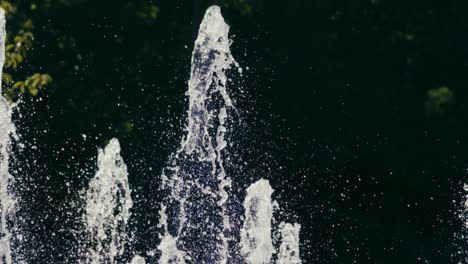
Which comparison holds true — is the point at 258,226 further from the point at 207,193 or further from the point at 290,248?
the point at 207,193

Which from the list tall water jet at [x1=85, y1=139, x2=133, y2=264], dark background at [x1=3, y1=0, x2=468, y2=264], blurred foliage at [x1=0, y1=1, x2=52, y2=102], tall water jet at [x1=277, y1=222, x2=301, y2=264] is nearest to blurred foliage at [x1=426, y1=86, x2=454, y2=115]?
dark background at [x1=3, y1=0, x2=468, y2=264]

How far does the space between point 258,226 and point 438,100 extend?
8775 mm

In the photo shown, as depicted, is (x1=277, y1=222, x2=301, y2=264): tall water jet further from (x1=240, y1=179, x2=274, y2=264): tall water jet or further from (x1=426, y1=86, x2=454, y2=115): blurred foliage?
(x1=426, y1=86, x2=454, y2=115): blurred foliage

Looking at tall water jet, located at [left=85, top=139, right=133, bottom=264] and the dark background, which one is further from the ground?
the dark background

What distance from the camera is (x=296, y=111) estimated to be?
57.4 feet

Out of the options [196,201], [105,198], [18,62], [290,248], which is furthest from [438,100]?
[290,248]

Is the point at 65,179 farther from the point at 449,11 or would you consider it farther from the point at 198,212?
the point at 449,11

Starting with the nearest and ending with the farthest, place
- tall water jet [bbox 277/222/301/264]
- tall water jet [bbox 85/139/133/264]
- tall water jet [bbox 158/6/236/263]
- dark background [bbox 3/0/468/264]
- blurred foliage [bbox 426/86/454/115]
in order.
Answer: tall water jet [bbox 277/222/301/264], tall water jet [bbox 158/6/236/263], tall water jet [bbox 85/139/133/264], dark background [bbox 3/0/468/264], blurred foliage [bbox 426/86/454/115]

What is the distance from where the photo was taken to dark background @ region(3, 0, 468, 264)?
15969 millimetres

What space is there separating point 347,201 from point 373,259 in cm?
121

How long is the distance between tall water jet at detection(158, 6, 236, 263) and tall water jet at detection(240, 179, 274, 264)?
54cm

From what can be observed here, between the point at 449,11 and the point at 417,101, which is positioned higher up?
the point at 449,11

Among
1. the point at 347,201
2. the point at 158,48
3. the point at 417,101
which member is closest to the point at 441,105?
the point at 417,101

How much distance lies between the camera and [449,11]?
721 inches
